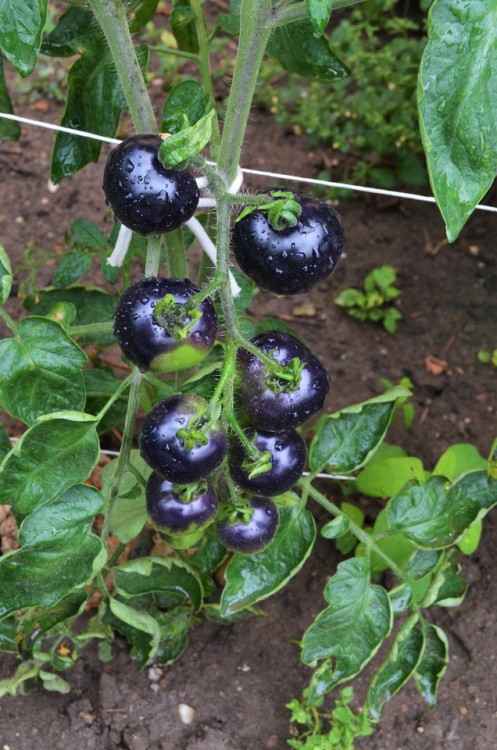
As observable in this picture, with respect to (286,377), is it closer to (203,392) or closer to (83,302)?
(203,392)

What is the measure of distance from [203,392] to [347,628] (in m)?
0.38

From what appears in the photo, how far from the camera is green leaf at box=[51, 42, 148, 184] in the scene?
116cm

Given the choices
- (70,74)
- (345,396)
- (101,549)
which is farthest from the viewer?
(345,396)

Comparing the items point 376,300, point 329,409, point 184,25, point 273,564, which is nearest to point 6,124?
point 184,25

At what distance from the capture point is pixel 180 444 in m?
0.85

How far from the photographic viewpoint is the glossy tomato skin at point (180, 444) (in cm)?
85

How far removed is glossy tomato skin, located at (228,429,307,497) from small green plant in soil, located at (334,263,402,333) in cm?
104

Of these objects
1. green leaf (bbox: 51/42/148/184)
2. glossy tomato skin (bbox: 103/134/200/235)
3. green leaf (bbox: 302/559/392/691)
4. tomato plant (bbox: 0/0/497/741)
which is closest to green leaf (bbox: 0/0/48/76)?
tomato plant (bbox: 0/0/497/741)

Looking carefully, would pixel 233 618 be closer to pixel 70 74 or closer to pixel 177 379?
pixel 177 379

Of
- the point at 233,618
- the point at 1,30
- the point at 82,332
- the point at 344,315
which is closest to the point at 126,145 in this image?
the point at 1,30

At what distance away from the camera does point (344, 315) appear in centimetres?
201

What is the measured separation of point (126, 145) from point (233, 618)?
879mm

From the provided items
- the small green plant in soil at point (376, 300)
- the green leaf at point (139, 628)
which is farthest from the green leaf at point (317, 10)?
the small green plant in soil at point (376, 300)

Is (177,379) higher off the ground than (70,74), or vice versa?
(70,74)
